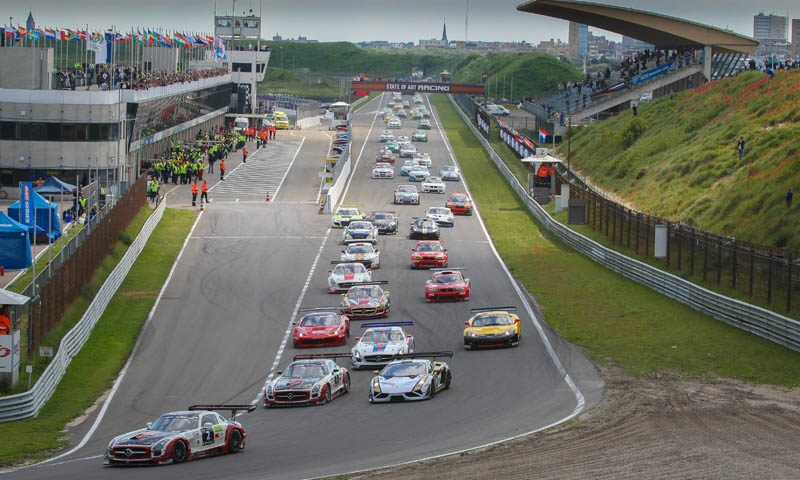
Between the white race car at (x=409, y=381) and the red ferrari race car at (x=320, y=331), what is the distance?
225 inches

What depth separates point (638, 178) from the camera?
2771 inches

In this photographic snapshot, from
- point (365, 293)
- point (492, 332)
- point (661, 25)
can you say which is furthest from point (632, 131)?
point (492, 332)

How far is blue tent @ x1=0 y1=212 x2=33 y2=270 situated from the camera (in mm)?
39188

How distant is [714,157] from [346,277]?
30282 millimetres

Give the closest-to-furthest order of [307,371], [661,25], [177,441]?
1. [177,441]
2. [307,371]
3. [661,25]

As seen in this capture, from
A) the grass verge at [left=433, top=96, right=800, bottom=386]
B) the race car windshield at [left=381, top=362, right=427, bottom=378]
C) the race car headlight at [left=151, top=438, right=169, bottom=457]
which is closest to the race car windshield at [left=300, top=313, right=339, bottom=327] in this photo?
the race car windshield at [left=381, top=362, right=427, bottom=378]

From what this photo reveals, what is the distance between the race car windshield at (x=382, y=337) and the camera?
30.4 metres

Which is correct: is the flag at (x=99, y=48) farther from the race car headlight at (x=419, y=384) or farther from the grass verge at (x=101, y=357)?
the race car headlight at (x=419, y=384)

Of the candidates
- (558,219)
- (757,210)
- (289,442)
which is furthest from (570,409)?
(558,219)

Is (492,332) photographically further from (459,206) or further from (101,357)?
(459,206)

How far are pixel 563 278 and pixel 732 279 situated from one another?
928 centimetres

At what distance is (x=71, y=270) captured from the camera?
35125mm

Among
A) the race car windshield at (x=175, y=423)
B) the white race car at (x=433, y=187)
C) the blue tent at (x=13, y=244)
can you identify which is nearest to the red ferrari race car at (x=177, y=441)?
the race car windshield at (x=175, y=423)

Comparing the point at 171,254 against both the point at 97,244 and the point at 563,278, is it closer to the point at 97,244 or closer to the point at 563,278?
the point at 97,244
